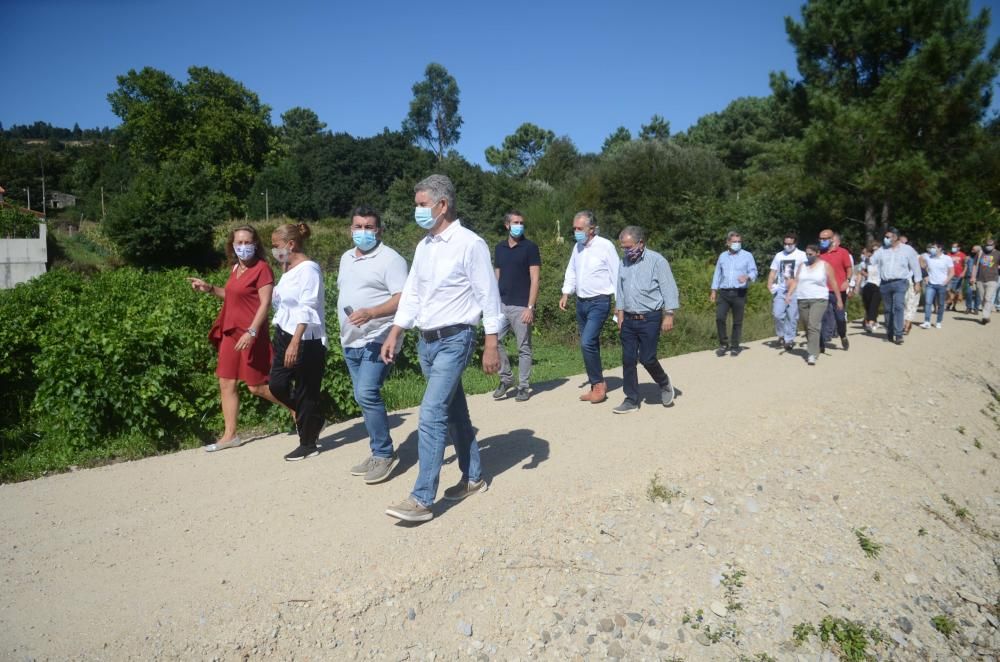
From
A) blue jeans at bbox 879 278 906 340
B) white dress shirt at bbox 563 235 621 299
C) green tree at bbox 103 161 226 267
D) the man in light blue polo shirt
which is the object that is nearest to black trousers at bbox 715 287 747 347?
the man in light blue polo shirt

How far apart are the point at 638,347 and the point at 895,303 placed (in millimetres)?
7214

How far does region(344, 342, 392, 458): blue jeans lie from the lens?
4.95m

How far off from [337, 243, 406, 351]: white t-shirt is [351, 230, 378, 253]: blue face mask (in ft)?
0.26

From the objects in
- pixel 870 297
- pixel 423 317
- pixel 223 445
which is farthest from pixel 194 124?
pixel 423 317

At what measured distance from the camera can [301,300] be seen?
5309 millimetres

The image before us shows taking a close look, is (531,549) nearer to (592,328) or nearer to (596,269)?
(592,328)

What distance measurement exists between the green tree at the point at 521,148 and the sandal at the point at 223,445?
81105mm

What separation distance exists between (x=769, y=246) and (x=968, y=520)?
2314cm

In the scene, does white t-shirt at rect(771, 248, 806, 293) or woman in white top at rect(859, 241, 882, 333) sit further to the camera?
woman in white top at rect(859, 241, 882, 333)

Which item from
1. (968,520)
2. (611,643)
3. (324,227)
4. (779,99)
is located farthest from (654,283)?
(324,227)

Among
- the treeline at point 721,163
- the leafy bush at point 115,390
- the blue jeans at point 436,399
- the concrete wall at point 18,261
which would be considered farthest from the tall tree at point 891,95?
the concrete wall at point 18,261

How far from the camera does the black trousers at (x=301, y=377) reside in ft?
18.0

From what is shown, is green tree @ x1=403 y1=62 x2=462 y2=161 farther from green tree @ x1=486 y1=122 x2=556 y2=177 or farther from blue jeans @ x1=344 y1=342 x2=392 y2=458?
Answer: blue jeans @ x1=344 y1=342 x2=392 y2=458

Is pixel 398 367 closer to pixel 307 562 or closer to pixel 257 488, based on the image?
pixel 257 488
